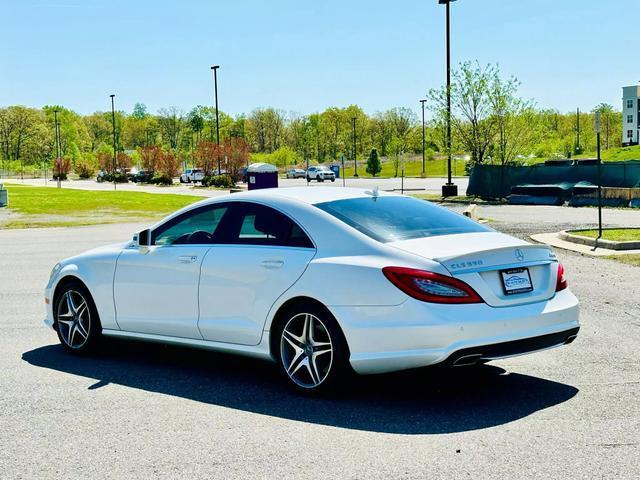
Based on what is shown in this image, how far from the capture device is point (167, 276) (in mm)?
7164

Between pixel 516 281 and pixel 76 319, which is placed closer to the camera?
pixel 516 281

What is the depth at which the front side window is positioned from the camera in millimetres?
7164

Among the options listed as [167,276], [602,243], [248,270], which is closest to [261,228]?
[248,270]

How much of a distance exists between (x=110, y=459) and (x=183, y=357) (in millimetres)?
2990

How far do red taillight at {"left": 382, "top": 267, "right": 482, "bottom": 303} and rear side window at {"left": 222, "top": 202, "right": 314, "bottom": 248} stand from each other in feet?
3.05

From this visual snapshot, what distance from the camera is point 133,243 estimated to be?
7559mm

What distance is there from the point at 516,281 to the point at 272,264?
1.78m

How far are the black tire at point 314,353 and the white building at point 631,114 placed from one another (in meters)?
165

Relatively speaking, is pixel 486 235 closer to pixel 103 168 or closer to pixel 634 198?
pixel 634 198

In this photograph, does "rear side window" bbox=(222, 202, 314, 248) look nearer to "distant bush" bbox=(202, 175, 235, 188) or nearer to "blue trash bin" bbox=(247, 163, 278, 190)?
"blue trash bin" bbox=(247, 163, 278, 190)

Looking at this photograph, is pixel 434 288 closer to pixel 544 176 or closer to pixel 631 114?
pixel 544 176

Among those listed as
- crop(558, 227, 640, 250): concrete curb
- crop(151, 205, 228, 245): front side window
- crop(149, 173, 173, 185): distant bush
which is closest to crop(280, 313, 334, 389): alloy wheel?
crop(151, 205, 228, 245): front side window

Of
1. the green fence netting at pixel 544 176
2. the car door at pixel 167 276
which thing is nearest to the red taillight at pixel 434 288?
the car door at pixel 167 276

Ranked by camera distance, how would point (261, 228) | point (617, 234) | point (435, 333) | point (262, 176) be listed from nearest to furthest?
point (435, 333) → point (261, 228) → point (617, 234) → point (262, 176)
